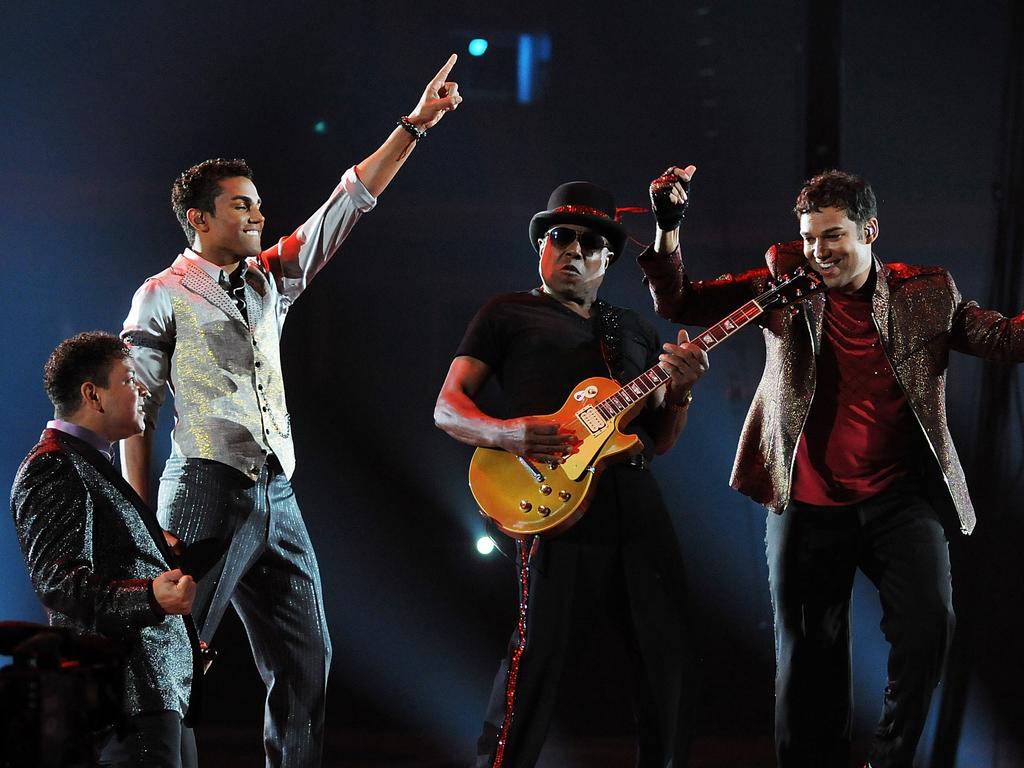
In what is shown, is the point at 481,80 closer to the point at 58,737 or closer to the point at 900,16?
the point at 900,16

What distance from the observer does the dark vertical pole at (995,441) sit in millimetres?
4582

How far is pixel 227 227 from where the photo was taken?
141 inches

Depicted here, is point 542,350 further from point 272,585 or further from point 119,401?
point 119,401

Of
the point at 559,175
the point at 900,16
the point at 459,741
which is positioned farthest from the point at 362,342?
the point at 900,16

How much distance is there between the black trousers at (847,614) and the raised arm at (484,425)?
0.75m

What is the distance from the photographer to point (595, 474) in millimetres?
3246

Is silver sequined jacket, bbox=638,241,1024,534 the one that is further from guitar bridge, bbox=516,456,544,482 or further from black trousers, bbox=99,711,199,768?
black trousers, bbox=99,711,199,768

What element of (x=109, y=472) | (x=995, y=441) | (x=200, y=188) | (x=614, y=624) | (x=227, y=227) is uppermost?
(x=200, y=188)

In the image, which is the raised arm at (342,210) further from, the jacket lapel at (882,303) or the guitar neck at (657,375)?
the jacket lapel at (882,303)

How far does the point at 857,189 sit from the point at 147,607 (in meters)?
2.27

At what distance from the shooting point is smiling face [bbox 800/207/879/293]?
3.36 metres

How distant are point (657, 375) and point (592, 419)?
0.77 feet

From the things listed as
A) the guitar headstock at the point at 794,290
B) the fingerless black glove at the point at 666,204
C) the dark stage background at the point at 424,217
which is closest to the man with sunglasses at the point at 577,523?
the fingerless black glove at the point at 666,204

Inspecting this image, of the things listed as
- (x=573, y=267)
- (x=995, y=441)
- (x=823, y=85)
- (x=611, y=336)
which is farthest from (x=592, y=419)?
(x=823, y=85)
